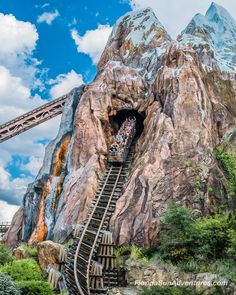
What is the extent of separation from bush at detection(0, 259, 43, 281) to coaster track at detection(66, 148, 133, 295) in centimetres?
120

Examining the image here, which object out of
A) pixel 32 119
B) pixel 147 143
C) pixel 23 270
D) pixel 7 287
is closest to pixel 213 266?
pixel 7 287

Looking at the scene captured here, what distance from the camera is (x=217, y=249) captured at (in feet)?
48.1

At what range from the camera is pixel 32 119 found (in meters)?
34.4

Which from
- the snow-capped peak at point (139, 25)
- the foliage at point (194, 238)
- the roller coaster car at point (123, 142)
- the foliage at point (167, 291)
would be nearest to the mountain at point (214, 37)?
the snow-capped peak at point (139, 25)

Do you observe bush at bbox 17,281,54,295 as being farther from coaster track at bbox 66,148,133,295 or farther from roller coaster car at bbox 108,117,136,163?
roller coaster car at bbox 108,117,136,163

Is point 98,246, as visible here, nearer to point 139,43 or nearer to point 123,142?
point 123,142

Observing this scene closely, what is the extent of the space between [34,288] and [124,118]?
15848 millimetres

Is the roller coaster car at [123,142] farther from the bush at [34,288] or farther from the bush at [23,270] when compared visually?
the bush at [34,288]

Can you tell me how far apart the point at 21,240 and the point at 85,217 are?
24.4 feet

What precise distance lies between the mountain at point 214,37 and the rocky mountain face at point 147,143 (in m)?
0.17

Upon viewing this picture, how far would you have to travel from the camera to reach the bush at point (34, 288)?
13047mm

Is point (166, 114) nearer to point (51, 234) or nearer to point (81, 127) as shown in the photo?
point (81, 127)

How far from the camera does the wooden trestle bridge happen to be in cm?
1516

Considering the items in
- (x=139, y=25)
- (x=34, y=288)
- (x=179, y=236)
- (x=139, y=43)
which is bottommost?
(x=34, y=288)
